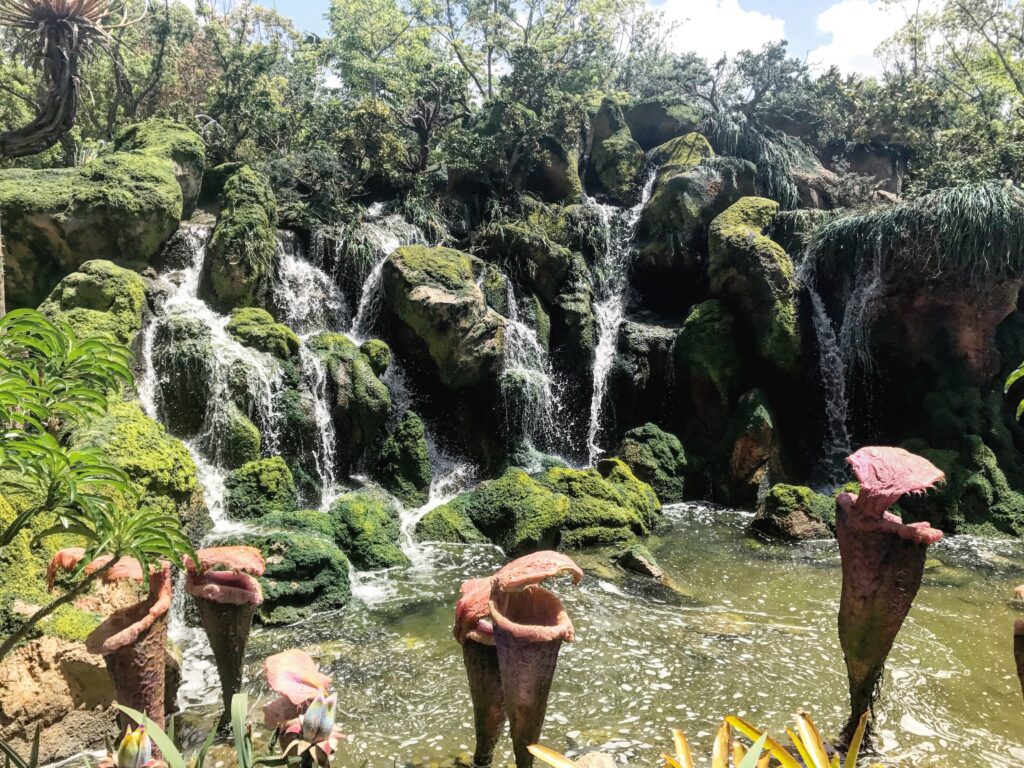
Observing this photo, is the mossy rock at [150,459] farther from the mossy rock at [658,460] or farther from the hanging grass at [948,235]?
the hanging grass at [948,235]

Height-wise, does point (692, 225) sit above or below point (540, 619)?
above

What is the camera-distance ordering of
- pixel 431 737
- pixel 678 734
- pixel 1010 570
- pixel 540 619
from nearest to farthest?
pixel 678 734 < pixel 540 619 < pixel 431 737 < pixel 1010 570

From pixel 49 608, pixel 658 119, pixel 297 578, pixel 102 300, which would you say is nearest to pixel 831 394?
pixel 297 578

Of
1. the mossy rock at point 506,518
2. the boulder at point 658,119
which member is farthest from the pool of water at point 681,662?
the boulder at point 658,119

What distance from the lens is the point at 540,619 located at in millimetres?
1890

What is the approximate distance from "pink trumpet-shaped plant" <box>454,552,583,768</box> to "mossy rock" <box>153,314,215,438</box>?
6.68 metres

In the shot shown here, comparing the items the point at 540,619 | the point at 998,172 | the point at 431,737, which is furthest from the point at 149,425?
the point at 998,172

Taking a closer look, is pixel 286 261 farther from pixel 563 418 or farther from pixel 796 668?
pixel 796 668

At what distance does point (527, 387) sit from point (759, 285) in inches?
167

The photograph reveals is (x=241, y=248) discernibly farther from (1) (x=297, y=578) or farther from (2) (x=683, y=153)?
(2) (x=683, y=153)

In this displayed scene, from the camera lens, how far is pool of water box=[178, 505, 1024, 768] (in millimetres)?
3445

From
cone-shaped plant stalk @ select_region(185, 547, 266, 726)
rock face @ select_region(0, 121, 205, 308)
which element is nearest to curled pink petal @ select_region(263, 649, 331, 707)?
cone-shaped plant stalk @ select_region(185, 547, 266, 726)

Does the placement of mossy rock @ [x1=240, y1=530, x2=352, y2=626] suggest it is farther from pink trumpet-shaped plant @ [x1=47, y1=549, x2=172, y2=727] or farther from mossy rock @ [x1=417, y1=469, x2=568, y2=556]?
pink trumpet-shaped plant @ [x1=47, y1=549, x2=172, y2=727]

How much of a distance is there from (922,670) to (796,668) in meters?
0.82
